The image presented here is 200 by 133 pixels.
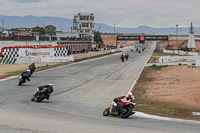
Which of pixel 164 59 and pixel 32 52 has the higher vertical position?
pixel 32 52

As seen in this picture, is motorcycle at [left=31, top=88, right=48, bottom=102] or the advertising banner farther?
the advertising banner

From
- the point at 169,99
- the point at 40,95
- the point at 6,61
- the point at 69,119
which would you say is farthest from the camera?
the point at 6,61

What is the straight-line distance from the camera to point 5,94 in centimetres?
1702

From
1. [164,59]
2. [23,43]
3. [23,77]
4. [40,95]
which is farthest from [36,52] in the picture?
[40,95]

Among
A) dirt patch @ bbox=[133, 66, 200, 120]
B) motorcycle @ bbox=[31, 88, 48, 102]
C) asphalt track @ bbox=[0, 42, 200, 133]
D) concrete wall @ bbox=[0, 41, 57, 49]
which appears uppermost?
concrete wall @ bbox=[0, 41, 57, 49]

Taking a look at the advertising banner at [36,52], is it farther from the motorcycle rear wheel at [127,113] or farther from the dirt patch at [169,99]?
the motorcycle rear wheel at [127,113]

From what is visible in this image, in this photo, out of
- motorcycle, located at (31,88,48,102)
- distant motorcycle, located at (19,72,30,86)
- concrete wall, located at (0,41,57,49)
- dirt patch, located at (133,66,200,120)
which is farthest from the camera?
concrete wall, located at (0,41,57,49)

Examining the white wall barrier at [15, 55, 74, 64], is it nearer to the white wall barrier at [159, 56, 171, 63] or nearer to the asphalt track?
the white wall barrier at [159, 56, 171, 63]

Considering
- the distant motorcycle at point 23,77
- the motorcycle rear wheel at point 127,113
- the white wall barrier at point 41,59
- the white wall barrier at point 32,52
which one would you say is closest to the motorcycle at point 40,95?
the motorcycle rear wheel at point 127,113

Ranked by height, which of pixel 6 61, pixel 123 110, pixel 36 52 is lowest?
pixel 123 110

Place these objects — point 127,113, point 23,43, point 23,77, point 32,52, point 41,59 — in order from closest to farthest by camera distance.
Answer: point 127,113 → point 23,77 → point 41,59 → point 32,52 → point 23,43

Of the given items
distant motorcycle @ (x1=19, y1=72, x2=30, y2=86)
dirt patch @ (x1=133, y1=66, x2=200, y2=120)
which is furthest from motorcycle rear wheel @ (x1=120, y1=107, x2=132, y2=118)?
distant motorcycle @ (x1=19, y1=72, x2=30, y2=86)

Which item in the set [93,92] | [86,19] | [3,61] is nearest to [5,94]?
[93,92]

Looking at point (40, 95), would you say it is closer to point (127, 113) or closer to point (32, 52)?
point (127, 113)
